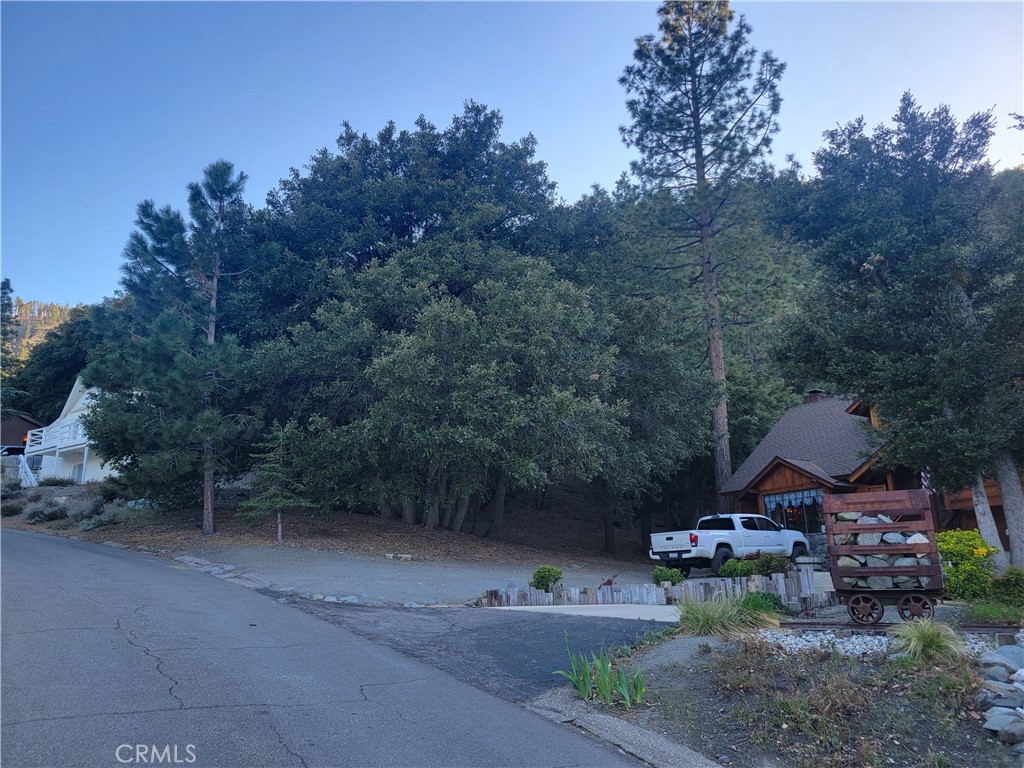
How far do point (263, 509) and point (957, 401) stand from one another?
17.3 m

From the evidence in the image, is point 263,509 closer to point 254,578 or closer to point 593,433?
point 254,578

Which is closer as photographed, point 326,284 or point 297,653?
point 297,653

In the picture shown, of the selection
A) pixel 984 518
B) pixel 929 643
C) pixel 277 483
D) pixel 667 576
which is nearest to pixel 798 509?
pixel 984 518

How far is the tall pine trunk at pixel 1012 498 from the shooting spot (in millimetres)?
13414

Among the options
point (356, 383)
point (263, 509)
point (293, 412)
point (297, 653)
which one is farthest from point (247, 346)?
point (297, 653)

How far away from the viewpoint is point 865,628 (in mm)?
8336

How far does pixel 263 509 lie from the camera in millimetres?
A: 19672

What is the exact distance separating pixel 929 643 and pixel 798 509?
19467 millimetres

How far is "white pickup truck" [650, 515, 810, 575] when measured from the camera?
1875 centimetres

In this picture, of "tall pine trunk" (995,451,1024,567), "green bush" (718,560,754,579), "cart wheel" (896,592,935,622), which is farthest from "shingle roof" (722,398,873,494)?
"cart wheel" (896,592,935,622)

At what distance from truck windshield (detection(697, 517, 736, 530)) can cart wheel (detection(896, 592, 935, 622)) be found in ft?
36.8

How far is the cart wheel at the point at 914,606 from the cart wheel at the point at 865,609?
238 millimetres

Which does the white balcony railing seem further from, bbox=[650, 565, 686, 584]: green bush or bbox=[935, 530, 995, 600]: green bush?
bbox=[935, 530, 995, 600]: green bush

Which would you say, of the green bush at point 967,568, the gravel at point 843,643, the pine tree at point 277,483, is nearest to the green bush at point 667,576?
the green bush at point 967,568
